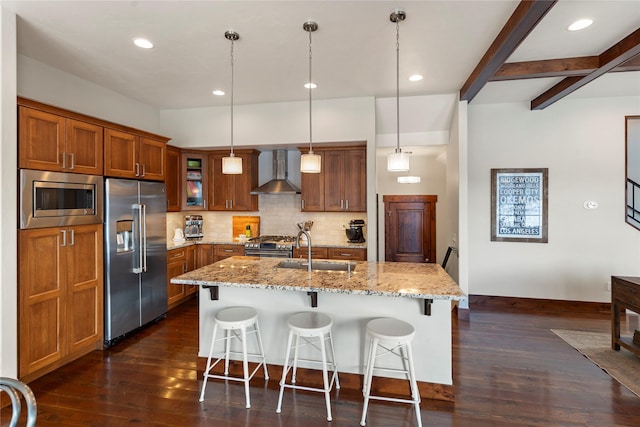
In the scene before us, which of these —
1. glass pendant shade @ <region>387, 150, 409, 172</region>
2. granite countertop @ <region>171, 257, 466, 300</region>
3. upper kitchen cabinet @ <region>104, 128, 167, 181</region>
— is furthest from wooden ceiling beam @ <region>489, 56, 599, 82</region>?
upper kitchen cabinet @ <region>104, 128, 167, 181</region>

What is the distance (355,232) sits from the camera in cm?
470

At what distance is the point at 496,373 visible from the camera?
2.77 meters

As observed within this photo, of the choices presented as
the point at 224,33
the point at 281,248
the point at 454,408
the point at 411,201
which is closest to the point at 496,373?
the point at 454,408

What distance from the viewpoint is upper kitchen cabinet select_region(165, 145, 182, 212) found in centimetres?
463

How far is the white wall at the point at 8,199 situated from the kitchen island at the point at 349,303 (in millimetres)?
A: 1195

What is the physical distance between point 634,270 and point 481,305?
2013mm

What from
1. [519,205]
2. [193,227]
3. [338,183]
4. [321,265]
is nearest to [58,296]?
[321,265]

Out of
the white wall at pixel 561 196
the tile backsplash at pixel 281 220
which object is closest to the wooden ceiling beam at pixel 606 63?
the white wall at pixel 561 196

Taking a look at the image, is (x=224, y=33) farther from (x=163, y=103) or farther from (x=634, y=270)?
(x=634, y=270)

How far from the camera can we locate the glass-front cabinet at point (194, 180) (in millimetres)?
4945

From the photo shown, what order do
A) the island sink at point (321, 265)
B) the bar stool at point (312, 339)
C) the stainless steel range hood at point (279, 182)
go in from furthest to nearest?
the stainless steel range hood at point (279, 182) → the island sink at point (321, 265) → the bar stool at point (312, 339)

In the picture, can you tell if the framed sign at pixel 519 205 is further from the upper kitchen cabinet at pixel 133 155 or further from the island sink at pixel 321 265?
the upper kitchen cabinet at pixel 133 155

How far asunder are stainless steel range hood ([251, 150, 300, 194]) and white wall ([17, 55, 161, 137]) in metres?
1.88

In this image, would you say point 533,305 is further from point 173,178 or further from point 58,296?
point 58,296
